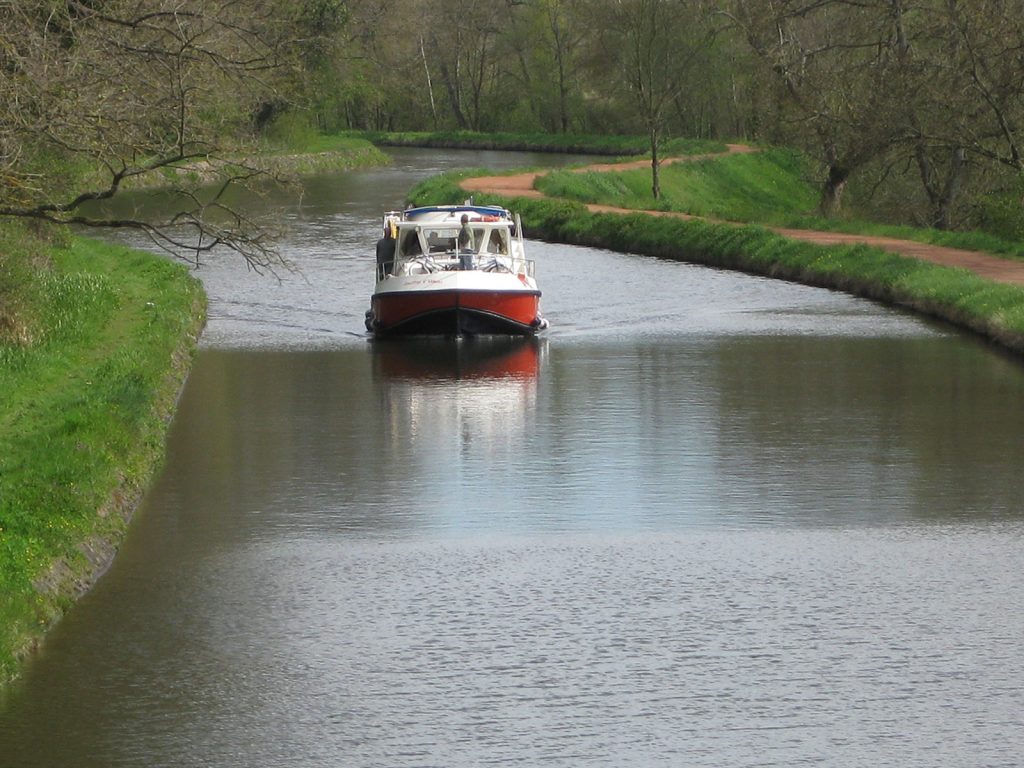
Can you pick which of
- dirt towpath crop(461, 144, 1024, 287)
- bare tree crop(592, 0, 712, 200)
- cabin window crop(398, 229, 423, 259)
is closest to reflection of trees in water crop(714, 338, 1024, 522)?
cabin window crop(398, 229, 423, 259)

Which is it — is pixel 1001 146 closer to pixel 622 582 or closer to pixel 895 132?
pixel 895 132

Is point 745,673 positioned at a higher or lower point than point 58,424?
lower

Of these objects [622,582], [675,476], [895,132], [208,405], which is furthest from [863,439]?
[895,132]

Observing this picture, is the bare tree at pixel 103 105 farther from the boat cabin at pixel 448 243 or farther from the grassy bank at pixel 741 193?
the grassy bank at pixel 741 193

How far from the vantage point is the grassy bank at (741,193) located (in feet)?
140

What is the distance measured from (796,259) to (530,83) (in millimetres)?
81026

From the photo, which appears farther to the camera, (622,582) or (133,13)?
(133,13)

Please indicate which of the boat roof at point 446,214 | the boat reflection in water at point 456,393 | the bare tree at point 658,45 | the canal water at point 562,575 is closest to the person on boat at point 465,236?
the boat roof at point 446,214

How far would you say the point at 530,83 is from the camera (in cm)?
11756

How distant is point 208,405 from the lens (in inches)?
880

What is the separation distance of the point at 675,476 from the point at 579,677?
21.4 feet

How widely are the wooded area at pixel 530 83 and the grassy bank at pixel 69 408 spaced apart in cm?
154

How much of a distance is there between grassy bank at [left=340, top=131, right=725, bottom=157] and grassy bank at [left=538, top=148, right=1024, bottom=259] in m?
18.9

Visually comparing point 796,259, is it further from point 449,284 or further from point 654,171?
point 654,171
